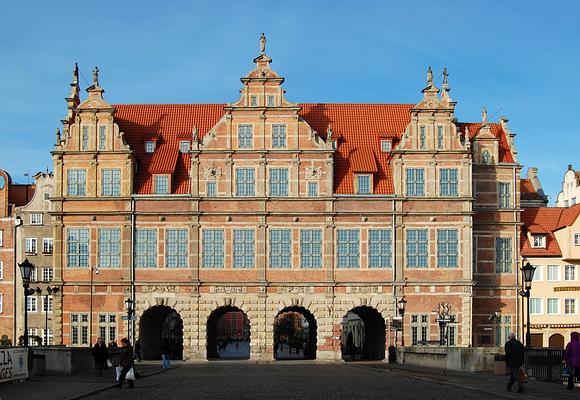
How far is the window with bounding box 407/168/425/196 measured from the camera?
226ft

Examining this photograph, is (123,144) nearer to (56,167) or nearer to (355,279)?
(56,167)

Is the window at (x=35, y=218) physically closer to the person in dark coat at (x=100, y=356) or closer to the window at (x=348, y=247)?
the window at (x=348, y=247)

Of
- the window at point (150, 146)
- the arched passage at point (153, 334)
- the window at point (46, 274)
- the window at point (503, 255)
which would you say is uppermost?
the window at point (150, 146)

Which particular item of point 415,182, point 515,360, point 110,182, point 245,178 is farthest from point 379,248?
point 515,360

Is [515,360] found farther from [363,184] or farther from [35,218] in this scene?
[35,218]

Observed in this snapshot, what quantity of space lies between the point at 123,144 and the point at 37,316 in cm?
2796

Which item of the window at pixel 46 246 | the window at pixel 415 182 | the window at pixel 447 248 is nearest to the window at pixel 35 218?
the window at pixel 46 246

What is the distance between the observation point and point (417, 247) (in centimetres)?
6825

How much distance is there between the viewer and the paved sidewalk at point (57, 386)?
30.9 m

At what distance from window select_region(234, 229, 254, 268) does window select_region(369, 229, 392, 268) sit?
783 centimetres

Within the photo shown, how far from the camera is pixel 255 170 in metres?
68.3

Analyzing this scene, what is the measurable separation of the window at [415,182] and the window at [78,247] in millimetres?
21526

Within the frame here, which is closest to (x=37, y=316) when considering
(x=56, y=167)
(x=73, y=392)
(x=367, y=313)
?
(x=56, y=167)

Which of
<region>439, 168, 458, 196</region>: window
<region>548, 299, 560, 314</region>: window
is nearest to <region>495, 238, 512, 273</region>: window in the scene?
<region>439, 168, 458, 196</region>: window
